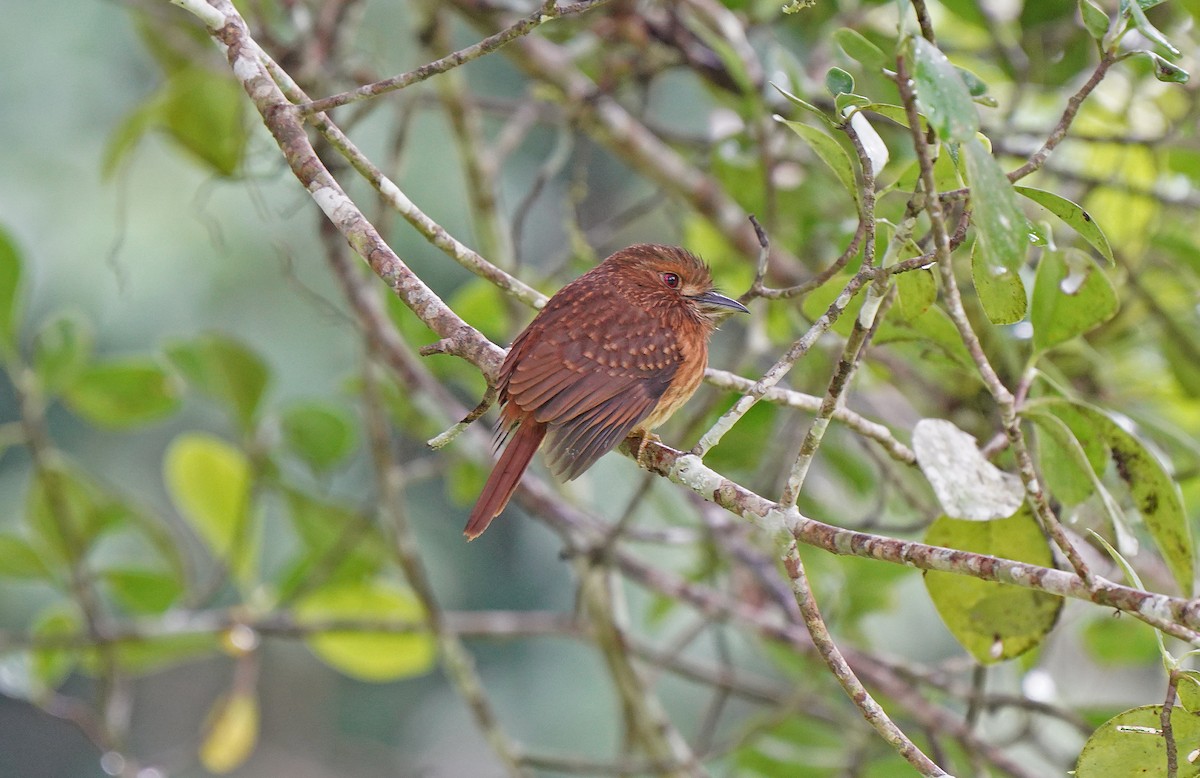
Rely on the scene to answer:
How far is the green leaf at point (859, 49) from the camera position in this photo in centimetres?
140

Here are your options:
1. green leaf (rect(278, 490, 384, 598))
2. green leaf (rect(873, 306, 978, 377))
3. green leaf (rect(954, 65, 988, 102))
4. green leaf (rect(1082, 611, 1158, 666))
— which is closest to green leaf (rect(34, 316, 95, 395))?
green leaf (rect(278, 490, 384, 598))

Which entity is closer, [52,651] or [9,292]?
[9,292]

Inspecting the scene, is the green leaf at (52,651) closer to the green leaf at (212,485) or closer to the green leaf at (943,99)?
the green leaf at (212,485)

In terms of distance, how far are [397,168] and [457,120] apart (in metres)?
0.17

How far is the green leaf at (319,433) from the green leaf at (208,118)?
1.77 feet

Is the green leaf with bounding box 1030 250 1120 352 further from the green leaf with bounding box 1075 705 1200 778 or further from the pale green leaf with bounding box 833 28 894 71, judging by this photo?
the green leaf with bounding box 1075 705 1200 778

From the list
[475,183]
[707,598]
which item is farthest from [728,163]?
[707,598]

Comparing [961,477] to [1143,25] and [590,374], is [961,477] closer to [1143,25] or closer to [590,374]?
[1143,25]

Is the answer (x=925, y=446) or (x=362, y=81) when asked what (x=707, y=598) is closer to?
(x=925, y=446)

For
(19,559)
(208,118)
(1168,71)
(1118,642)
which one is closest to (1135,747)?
(1168,71)

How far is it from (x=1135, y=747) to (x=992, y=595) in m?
0.38

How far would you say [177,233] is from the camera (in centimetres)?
664

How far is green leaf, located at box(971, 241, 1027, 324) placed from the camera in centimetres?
125

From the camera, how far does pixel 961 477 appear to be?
139 cm
